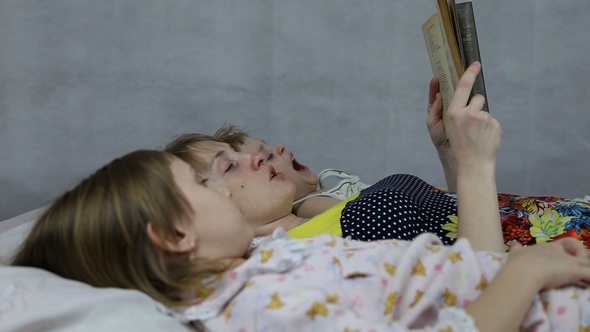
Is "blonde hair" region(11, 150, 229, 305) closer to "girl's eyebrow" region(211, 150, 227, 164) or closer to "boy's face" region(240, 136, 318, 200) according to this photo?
"girl's eyebrow" region(211, 150, 227, 164)

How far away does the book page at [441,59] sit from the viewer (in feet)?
5.26

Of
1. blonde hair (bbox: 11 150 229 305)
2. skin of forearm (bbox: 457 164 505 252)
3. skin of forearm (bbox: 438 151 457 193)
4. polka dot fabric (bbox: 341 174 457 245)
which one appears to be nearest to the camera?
blonde hair (bbox: 11 150 229 305)

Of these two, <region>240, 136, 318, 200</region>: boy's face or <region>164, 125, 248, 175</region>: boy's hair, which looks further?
<region>240, 136, 318, 200</region>: boy's face

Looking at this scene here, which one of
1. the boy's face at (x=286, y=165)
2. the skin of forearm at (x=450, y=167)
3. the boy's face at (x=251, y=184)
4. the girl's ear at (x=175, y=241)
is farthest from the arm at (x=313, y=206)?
the girl's ear at (x=175, y=241)

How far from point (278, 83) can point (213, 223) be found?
2110 mm

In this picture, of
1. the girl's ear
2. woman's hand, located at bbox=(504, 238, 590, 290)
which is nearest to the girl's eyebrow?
the girl's ear

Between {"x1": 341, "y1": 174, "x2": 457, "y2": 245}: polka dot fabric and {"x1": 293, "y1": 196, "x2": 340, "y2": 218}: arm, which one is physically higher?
{"x1": 341, "y1": 174, "x2": 457, "y2": 245}: polka dot fabric

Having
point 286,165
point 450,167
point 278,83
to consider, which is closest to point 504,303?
point 450,167

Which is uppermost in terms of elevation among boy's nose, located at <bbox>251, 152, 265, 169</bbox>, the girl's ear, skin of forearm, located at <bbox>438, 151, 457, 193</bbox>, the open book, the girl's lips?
the open book

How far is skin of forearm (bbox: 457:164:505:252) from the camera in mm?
1412

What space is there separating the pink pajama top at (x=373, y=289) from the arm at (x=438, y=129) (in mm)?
746

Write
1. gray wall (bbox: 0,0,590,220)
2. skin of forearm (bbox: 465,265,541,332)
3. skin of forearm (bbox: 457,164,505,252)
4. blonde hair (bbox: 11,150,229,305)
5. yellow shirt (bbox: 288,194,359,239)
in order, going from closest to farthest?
skin of forearm (bbox: 465,265,541,332), blonde hair (bbox: 11,150,229,305), skin of forearm (bbox: 457,164,505,252), yellow shirt (bbox: 288,194,359,239), gray wall (bbox: 0,0,590,220)

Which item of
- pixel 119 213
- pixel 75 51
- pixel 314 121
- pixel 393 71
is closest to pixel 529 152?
pixel 393 71

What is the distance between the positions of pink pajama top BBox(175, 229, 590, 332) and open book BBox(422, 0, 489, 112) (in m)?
0.49
